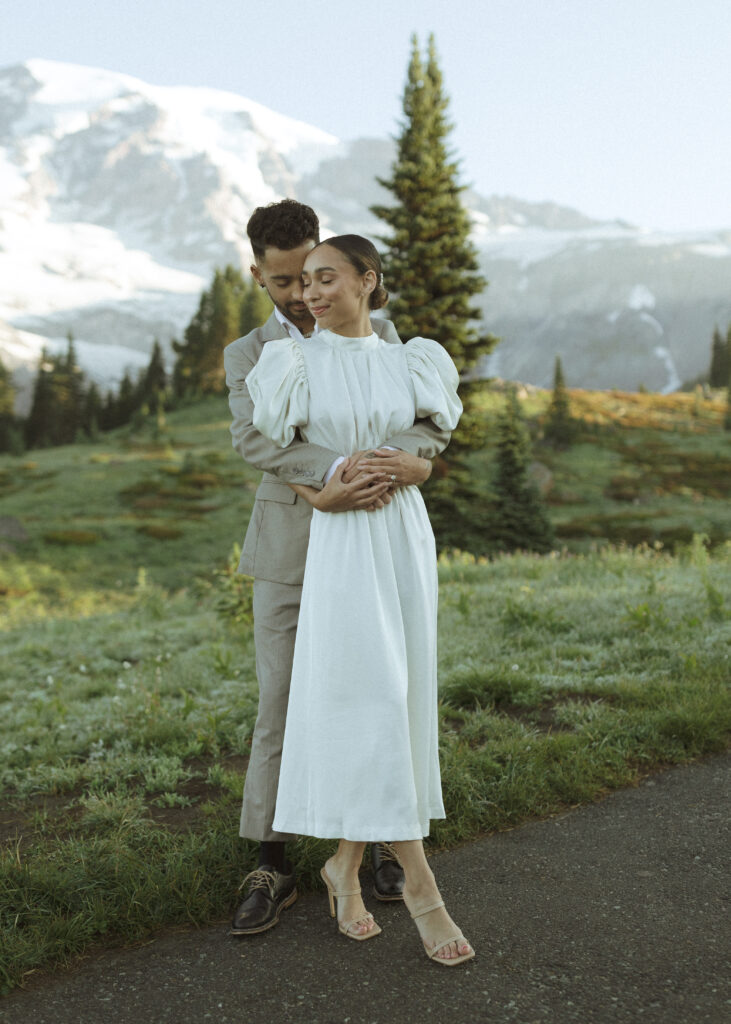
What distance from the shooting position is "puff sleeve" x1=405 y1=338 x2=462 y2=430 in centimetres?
278

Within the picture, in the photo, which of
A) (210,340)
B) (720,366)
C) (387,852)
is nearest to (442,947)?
(387,852)

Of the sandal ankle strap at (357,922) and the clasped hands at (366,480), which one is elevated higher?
the clasped hands at (366,480)

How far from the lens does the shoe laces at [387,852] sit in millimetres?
3125

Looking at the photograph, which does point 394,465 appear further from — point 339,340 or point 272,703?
point 272,703

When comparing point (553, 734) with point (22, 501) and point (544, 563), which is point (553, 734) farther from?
point (22, 501)

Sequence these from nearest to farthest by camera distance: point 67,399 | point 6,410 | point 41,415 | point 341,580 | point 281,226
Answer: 1. point 341,580
2. point 281,226
3. point 6,410
4. point 41,415
5. point 67,399

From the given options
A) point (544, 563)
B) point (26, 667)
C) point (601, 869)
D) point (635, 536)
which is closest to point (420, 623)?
point (601, 869)

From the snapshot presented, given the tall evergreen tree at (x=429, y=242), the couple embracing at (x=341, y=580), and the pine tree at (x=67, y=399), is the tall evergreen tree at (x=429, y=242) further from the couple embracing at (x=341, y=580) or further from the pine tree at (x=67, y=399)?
the pine tree at (x=67, y=399)

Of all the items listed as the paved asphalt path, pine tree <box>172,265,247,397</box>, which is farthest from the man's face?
pine tree <box>172,265,247,397</box>

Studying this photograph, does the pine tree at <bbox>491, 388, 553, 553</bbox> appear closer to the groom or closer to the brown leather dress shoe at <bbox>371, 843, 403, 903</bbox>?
the brown leather dress shoe at <bbox>371, 843, 403, 903</bbox>

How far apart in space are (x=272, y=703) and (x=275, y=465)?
0.86m

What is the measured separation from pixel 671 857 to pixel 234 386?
2.42 meters

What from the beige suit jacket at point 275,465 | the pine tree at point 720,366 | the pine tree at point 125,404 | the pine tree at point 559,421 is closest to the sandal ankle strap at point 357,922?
the beige suit jacket at point 275,465

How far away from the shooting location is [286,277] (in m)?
2.95
